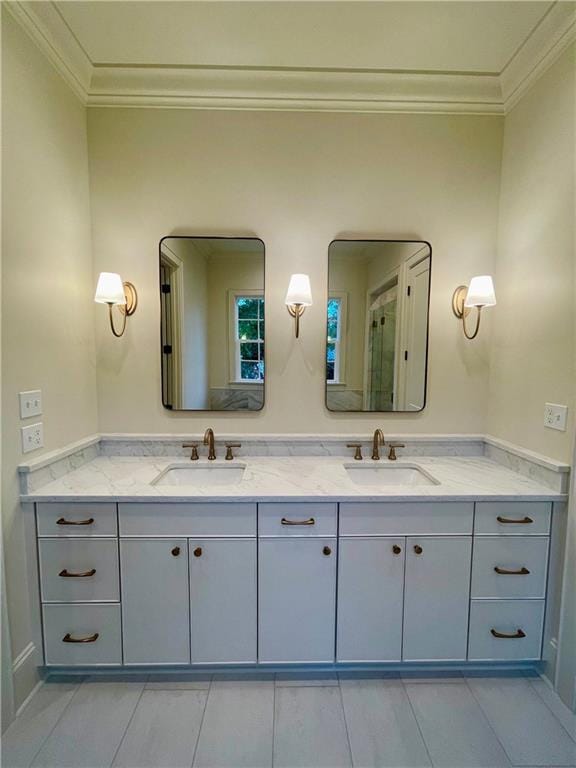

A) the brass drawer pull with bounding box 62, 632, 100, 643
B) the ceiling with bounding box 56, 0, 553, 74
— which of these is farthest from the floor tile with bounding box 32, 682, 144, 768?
the ceiling with bounding box 56, 0, 553, 74

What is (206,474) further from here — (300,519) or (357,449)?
(357,449)

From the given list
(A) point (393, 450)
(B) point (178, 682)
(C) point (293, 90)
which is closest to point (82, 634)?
(B) point (178, 682)

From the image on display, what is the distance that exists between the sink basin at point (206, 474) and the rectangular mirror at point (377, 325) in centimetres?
70

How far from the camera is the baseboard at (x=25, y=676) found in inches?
57.3

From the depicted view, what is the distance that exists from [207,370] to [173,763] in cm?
172

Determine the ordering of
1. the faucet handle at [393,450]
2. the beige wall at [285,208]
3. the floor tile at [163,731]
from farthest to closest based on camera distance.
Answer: the faucet handle at [393,450], the beige wall at [285,208], the floor tile at [163,731]

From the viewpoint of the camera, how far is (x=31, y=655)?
5.05 ft

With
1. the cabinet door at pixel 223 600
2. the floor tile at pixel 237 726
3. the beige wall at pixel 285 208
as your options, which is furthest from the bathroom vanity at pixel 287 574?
the beige wall at pixel 285 208

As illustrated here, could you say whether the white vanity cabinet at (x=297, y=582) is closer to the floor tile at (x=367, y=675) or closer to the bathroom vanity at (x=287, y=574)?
the bathroom vanity at (x=287, y=574)

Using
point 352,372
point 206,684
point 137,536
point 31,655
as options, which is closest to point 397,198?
point 352,372

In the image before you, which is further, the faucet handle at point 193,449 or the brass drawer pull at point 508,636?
the faucet handle at point 193,449

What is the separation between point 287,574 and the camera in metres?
1.57

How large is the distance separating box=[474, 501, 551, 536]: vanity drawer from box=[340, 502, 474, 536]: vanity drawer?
60 mm

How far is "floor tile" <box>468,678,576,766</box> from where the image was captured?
4.31 ft
